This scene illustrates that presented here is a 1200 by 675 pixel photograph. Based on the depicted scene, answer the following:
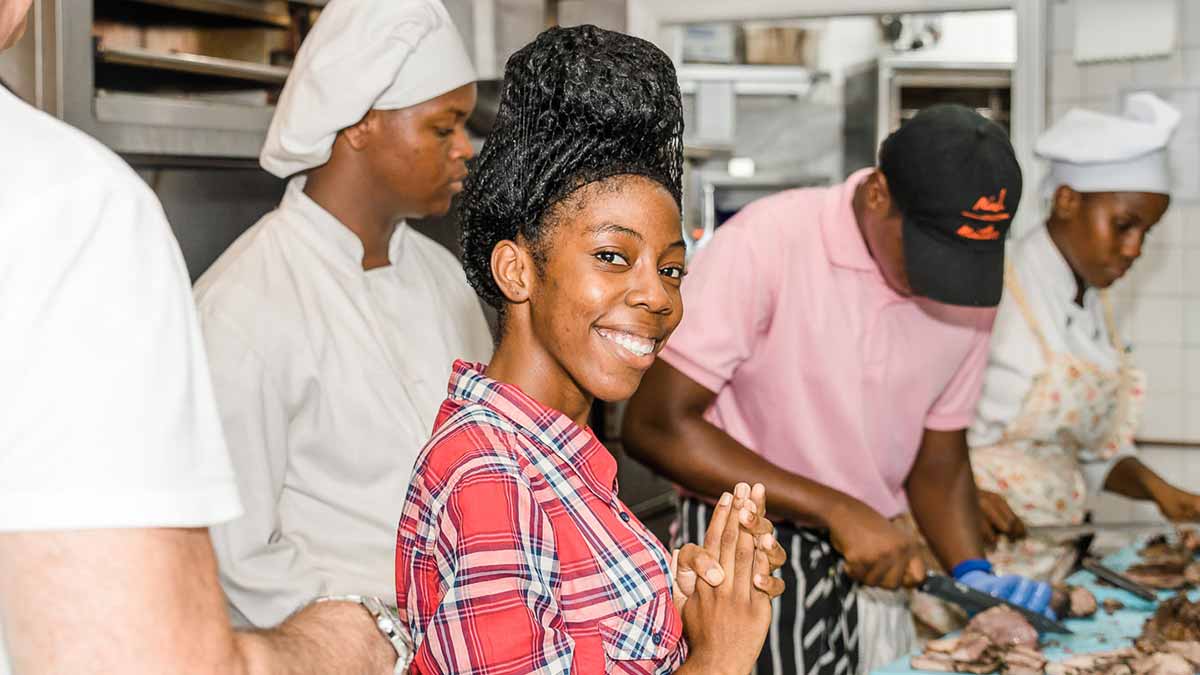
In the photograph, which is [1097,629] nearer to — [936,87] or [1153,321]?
[1153,321]

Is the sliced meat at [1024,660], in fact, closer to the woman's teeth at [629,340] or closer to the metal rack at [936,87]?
the woman's teeth at [629,340]

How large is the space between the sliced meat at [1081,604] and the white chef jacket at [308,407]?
1.22m

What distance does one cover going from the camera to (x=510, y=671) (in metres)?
0.97

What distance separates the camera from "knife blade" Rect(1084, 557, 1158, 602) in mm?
2420

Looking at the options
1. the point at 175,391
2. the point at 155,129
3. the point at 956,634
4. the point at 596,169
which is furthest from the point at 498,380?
Answer: the point at 155,129

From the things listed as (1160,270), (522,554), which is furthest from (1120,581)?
(522,554)

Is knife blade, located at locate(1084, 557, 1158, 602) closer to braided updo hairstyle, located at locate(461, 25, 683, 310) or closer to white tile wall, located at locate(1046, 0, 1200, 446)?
white tile wall, located at locate(1046, 0, 1200, 446)

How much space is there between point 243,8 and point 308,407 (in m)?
1.24

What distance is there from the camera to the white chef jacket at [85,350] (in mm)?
642

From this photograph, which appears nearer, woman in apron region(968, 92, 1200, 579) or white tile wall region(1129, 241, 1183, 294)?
woman in apron region(968, 92, 1200, 579)

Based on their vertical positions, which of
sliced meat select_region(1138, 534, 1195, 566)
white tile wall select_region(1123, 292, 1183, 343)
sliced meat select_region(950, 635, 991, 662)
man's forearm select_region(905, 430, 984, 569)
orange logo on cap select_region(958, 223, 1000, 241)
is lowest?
sliced meat select_region(1138, 534, 1195, 566)

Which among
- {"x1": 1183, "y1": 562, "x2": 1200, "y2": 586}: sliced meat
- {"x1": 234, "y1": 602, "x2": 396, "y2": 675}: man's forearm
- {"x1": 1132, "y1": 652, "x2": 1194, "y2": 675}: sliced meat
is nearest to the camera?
{"x1": 234, "y1": 602, "x2": 396, "y2": 675}: man's forearm

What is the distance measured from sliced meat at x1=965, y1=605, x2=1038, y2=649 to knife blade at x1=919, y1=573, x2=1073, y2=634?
0.03 meters

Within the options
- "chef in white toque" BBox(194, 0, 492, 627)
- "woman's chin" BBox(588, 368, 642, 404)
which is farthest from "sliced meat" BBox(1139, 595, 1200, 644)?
"woman's chin" BBox(588, 368, 642, 404)
